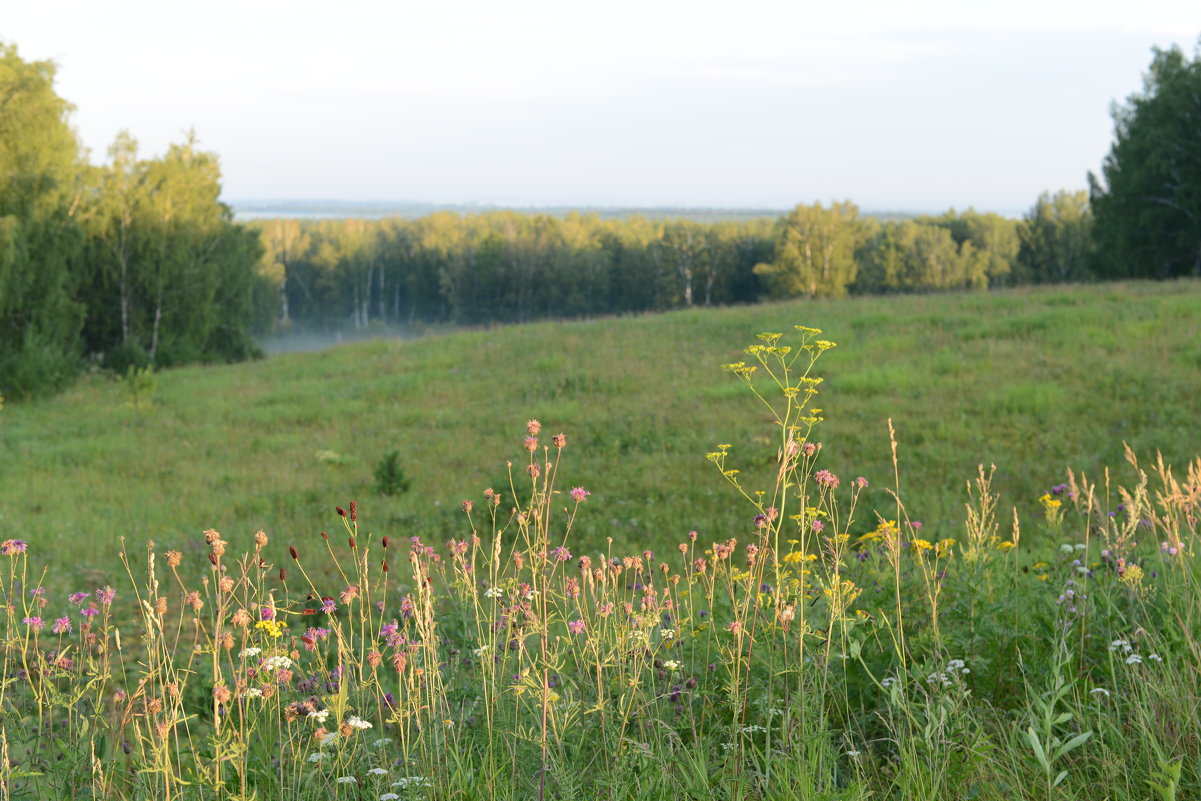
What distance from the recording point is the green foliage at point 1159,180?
30859mm

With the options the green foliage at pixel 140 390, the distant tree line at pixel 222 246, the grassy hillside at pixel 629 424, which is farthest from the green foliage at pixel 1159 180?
the green foliage at pixel 140 390

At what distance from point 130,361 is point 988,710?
2940 cm

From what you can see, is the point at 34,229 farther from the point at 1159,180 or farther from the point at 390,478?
the point at 1159,180

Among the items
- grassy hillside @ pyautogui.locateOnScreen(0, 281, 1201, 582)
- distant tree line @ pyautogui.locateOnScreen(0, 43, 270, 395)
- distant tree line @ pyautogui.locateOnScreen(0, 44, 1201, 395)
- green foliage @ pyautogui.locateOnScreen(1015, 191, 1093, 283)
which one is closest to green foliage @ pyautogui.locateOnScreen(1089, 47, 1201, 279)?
distant tree line @ pyautogui.locateOnScreen(0, 44, 1201, 395)

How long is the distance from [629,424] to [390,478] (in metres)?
4.20

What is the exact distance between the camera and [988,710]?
10.6ft

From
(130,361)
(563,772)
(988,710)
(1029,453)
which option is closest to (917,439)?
(1029,453)

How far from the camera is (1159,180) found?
3150 cm

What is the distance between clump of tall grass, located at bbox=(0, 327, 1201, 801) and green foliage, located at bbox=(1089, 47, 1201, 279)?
33.0 m

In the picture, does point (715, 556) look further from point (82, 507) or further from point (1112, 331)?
point (1112, 331)

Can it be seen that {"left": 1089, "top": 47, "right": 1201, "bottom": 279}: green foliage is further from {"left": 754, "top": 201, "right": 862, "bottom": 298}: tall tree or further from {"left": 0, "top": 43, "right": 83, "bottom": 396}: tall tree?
{"left": 0, "top": 43, "right": 83, "bottom": 396}: tall tree

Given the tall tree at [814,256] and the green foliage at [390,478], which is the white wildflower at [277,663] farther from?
the tall tree at [814,256]

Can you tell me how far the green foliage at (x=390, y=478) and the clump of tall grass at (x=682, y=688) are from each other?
7.47 metres

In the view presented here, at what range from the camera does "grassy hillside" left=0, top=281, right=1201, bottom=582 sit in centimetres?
1062
